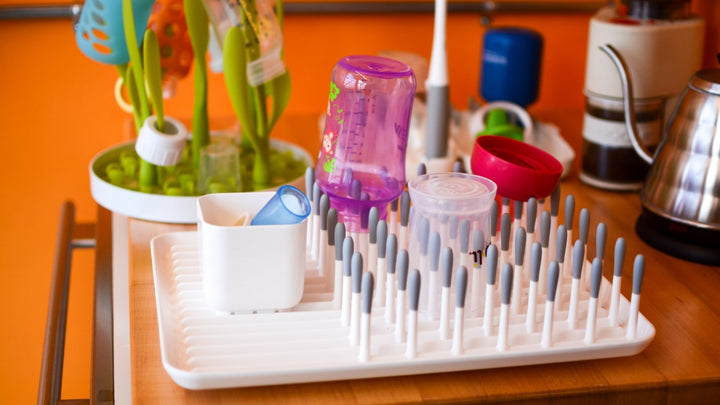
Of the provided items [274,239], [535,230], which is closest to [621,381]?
[535,230]

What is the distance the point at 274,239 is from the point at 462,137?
632 mm

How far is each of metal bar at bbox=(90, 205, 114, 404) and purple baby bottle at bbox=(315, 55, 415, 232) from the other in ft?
0.98

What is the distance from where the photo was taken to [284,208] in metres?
0.83

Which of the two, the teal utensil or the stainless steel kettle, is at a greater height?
the teal utensil

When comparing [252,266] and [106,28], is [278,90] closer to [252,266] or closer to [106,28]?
[106,28]

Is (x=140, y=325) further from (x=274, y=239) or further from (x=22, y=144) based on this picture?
(x=22, y=144)

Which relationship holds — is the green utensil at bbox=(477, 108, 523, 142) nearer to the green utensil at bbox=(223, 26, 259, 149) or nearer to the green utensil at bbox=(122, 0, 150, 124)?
the green utensil at bbox=(223, 26, 259, 149)

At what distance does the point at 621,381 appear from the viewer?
78cm

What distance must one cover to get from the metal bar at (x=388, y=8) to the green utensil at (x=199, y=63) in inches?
19.7

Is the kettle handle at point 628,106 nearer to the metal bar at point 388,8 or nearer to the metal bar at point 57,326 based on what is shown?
the metal bar at point 388,8

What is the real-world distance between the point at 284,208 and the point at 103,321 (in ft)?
1.27

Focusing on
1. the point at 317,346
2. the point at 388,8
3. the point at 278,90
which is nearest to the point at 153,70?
the point at 278,90

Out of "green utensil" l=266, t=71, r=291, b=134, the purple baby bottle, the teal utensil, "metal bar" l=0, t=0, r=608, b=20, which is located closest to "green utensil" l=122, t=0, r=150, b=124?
the teal utensil

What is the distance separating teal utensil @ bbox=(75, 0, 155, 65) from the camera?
104 centimetres
